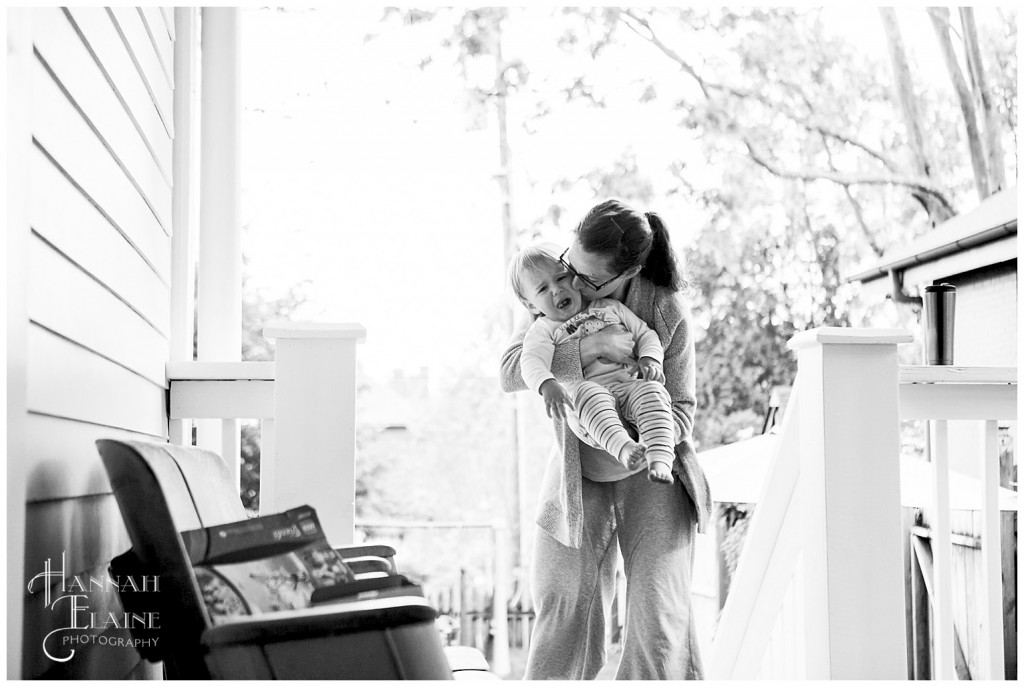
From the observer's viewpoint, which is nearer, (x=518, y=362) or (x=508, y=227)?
(x=518, y=362)

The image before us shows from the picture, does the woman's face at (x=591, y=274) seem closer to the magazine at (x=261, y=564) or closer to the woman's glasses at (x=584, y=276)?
the woman's glasses at (x=584, y=276)

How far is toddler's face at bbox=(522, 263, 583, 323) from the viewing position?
1657 mm

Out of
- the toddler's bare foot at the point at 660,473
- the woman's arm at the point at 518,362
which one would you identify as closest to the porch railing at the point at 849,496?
the toddler's bare foot at the point at 660,473

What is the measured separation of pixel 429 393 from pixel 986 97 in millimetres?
4008

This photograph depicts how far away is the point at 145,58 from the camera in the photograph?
78.2 inches

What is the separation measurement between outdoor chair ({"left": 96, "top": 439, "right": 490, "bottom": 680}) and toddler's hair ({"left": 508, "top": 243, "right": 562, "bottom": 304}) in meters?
0.67

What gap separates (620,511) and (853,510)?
16.1 inches

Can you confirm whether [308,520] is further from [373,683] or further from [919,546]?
[919,546]

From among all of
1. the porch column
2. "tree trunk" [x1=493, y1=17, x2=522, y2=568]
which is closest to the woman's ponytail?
the porch column

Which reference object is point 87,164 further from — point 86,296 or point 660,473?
point 660,473

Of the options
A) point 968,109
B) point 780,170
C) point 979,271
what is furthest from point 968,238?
point 780,170

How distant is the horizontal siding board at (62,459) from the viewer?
3.93 ft

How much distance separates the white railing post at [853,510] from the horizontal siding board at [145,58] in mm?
1375

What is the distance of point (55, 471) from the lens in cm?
131
